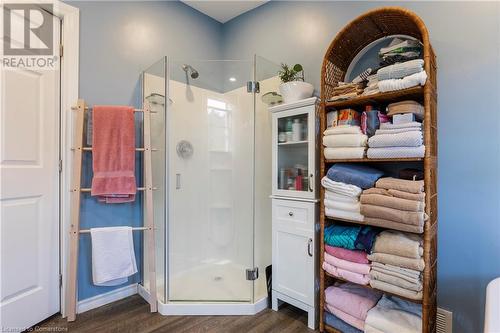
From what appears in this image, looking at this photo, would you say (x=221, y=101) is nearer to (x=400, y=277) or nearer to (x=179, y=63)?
(x=179, y=63)

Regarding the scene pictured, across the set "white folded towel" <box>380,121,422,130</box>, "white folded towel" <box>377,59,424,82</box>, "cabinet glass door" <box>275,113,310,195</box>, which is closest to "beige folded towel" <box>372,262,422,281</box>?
"cabinet glass door" <box>275,113,310,195</box>

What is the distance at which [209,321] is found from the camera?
1.85 metres

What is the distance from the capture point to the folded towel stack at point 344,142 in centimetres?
155

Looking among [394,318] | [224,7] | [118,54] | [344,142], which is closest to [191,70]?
[118,54]

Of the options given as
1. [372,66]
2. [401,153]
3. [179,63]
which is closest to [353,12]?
[372,66]

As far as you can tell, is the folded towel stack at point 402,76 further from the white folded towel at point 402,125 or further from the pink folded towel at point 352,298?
the pink folded towel at point 352,298

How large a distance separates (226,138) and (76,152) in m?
1.20

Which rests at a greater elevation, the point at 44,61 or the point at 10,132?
the point at 44,61

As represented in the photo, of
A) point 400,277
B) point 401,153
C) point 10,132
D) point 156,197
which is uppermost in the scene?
point 10,132

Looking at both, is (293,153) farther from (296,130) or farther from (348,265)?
(348,265)

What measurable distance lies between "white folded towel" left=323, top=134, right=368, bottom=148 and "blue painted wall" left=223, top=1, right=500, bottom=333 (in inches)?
19.5

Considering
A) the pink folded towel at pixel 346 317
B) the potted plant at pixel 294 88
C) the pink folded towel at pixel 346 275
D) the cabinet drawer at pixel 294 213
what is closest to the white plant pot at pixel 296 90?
the potted plant at pixel 294 88

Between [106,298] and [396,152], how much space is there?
7.79 feet

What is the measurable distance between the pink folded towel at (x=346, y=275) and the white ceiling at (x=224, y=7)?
2.40m
